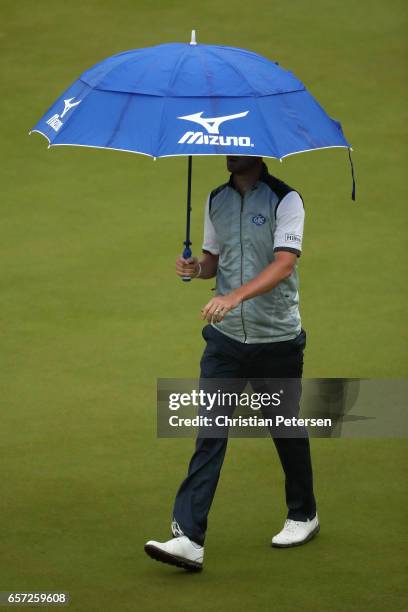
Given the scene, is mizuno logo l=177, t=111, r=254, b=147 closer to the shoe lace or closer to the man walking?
the man walking

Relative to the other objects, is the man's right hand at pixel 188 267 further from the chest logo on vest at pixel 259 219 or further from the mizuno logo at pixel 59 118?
the mizuno logo at pixel 59 118

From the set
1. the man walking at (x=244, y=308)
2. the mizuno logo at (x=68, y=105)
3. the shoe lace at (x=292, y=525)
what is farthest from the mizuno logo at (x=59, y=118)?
the shoe lace at (x=292, y=525)

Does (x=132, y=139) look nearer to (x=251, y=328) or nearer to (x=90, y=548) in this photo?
(x=251, y=328)

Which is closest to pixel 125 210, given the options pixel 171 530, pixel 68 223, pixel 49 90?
pixel 68 223

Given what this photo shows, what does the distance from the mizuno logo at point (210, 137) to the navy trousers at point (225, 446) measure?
3.39 feet

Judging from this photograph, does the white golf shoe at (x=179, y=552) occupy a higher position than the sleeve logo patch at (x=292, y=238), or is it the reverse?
the sleeve logo patch at (x=292, y=238)

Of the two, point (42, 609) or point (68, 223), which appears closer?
point (42, 609)

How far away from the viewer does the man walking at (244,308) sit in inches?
273

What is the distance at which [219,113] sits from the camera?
671cm

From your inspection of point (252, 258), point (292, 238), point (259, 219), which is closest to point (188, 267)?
point (252, 258)

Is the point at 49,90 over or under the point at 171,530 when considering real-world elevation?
over

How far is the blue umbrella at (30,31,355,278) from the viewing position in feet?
21.8

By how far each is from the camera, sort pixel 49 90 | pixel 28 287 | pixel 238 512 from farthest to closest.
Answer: pixel 49 90 < pixel 28 287 < pixel 238 512

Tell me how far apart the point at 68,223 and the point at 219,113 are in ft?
20.7
